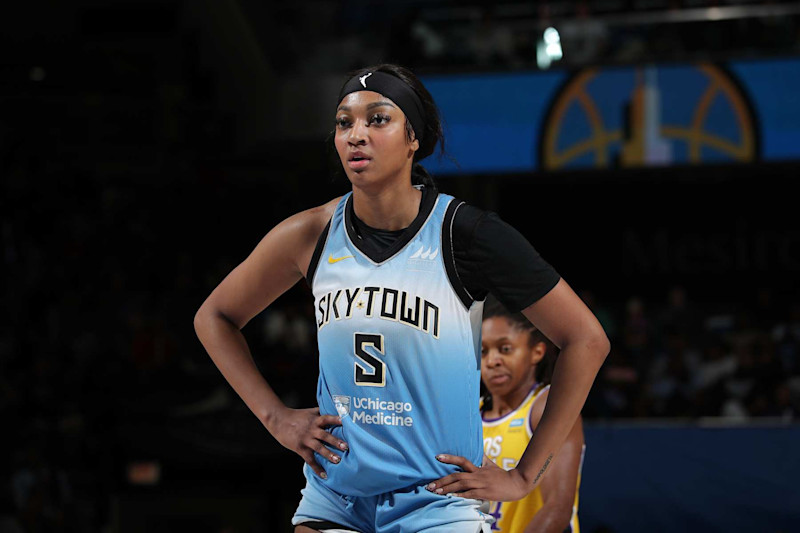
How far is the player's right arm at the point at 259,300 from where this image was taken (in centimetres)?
306

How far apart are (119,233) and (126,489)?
4.13 m

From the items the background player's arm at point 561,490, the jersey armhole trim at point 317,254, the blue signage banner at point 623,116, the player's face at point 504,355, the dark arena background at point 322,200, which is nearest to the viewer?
the jersey armhole trim at point 317,254

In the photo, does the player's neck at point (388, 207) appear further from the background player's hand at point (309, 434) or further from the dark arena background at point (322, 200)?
the dark arena background at point (322, 200)

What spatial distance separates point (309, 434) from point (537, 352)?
64.4 inches

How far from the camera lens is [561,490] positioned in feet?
12.8

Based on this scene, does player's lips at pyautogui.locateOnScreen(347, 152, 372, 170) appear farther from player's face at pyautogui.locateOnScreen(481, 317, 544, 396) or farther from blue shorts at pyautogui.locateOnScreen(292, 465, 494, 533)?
player's face at pyautogui.locateOnScreen(481, 317, 544, 396)

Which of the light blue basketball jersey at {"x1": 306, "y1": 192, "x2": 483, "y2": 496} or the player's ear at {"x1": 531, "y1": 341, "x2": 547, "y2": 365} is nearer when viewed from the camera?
the light blue basketball jersey at {"x1": 306, "y1": 192, "x2": 483, "y2": 496}

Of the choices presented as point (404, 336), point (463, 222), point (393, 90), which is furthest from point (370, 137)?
point (404, 336)

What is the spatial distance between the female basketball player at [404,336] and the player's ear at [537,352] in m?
1.37

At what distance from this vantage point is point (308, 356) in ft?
36.1

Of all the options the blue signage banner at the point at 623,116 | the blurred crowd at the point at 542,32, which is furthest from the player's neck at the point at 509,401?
the blurred crowd at the point at 542,32

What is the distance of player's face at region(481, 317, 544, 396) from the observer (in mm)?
4215

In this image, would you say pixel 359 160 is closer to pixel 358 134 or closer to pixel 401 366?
pixel 358 134

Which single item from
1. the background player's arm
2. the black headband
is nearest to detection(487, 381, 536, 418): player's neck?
the background player's arm
